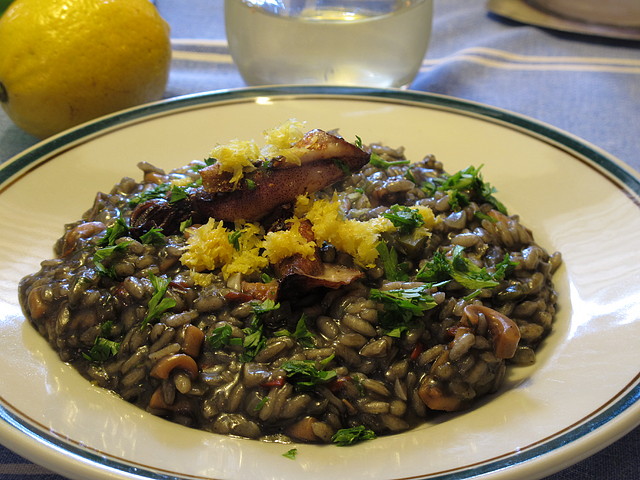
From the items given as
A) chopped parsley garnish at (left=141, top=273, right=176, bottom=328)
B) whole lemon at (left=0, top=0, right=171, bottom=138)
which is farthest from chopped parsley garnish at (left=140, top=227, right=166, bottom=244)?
whole lemon at (left=0, top=0, right=171, bottom=138)

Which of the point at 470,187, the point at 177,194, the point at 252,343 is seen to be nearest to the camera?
the point at 252,343

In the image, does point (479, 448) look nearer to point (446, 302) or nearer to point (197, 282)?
→ point (446, 302)

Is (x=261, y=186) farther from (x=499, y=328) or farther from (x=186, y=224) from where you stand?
(x=499, y=328)

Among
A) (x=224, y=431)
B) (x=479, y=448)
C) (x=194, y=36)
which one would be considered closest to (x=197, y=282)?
(x=224, y=431)

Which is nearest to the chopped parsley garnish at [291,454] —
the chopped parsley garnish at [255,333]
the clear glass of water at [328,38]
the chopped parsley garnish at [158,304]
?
the chopped parsley garnish at [255,333]

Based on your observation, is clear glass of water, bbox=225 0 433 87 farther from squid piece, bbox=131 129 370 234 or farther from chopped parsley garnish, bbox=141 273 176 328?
chopped parsley garnish, bbox=141 273 176 328

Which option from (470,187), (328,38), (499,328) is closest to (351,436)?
(499,328)

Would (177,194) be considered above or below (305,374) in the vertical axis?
above

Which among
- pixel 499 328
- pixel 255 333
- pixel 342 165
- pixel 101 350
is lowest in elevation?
pixel 101 350
